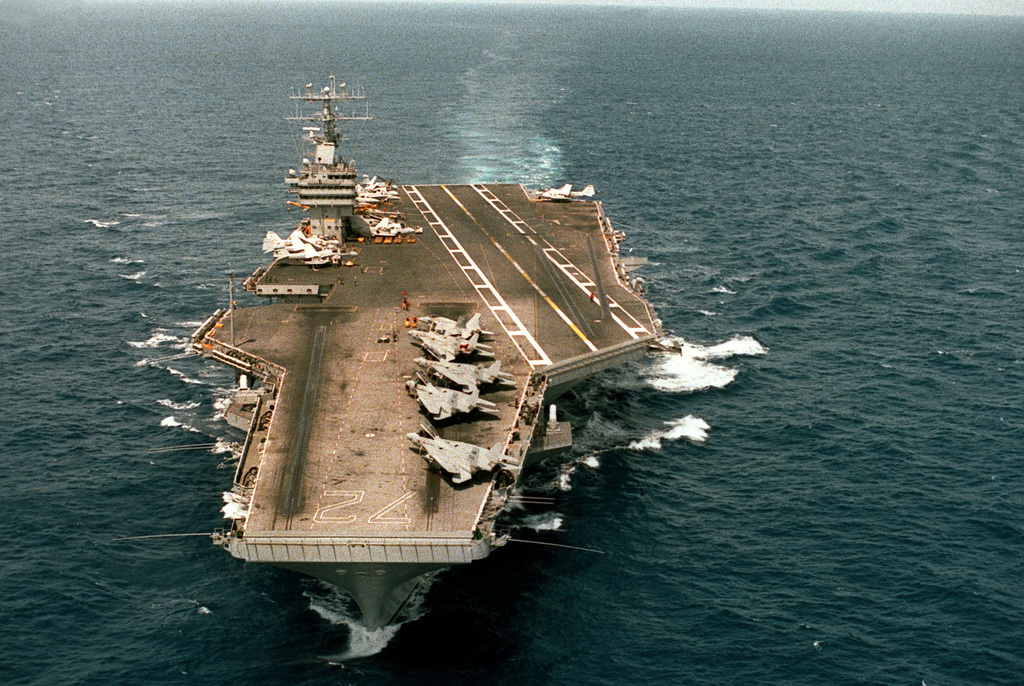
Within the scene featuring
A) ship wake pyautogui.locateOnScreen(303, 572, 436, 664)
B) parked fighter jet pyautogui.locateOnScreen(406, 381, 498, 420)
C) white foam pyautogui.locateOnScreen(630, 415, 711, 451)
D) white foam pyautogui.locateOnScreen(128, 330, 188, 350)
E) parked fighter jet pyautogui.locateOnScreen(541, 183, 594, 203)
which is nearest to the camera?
ship wake pyautogui.locateOnScreen(303, 572, 436, 664)

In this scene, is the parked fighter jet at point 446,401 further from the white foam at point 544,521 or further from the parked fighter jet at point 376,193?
the parked fighter jet at point 376,193

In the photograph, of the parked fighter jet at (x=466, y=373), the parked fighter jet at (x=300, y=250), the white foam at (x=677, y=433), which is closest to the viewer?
the parked fighter jet at (x=466, y=373)

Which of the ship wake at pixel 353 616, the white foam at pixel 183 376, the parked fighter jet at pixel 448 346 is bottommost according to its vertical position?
the ship wake at pixel 353 616

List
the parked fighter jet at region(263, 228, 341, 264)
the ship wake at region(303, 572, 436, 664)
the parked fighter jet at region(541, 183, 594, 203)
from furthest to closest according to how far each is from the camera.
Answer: the parked fighter jet at region(541, 183, 594, 203) → the parked fighter jet at region(263, 228, 341, 264) → the ship wake at region(303, 572, 436, 664)

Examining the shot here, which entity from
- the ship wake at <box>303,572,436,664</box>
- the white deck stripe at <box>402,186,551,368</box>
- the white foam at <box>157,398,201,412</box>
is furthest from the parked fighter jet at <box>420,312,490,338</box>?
the white foam at <box>157,398,201,412</box>

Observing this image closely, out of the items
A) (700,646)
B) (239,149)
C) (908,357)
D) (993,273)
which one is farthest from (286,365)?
(239,149)

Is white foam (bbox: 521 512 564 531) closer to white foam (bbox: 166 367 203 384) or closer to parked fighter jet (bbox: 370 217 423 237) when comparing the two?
white foam (bbox: 166 367 203 384)

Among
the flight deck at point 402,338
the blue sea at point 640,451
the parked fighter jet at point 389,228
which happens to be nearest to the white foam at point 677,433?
the blue sea at point 640,451
